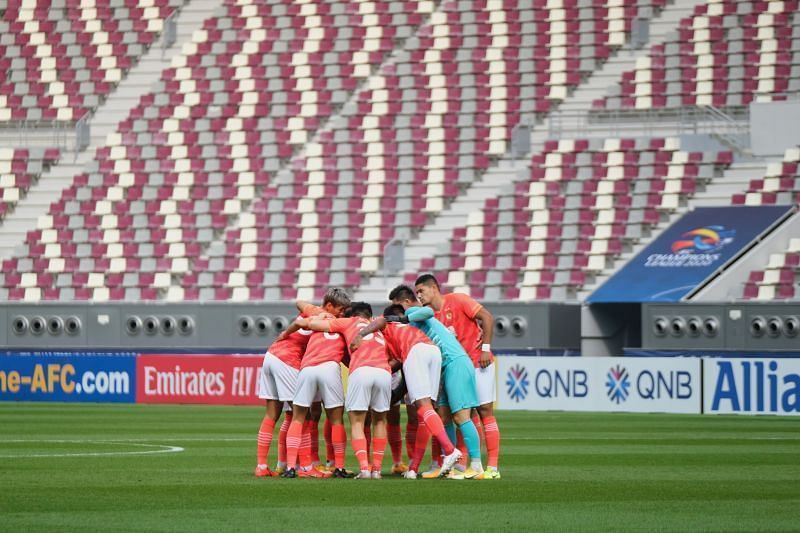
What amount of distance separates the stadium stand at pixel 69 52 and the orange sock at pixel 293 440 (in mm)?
30783

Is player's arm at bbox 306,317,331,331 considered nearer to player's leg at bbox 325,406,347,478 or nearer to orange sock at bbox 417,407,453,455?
player's leg at bbox 325,406,347,478

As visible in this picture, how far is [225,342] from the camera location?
122ft

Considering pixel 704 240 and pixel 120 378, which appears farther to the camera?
pixel 704 240

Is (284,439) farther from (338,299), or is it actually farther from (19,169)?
(19,169)

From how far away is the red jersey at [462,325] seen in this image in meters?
16.0

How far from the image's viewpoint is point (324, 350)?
15.1 meters

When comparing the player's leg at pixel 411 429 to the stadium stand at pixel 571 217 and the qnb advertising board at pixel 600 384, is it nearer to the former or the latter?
the qnb advertising board at pixel 600 384

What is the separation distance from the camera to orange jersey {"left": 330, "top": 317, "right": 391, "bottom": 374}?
48.9ft

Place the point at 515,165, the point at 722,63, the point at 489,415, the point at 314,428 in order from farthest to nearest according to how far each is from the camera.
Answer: the point at 515,165 < the point at 722,63 < the point at 314,428 < the point at 489,415

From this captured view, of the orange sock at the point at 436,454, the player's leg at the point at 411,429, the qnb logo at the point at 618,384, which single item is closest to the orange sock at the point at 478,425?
the orange sock at the point at 436,454

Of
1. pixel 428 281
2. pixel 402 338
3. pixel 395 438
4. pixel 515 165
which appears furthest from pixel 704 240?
pixel 402 338


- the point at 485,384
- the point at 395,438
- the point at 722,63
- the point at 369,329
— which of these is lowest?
the point at 395,438

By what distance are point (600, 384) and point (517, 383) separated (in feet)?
5.46

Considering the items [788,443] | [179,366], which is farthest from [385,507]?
[179,366]
